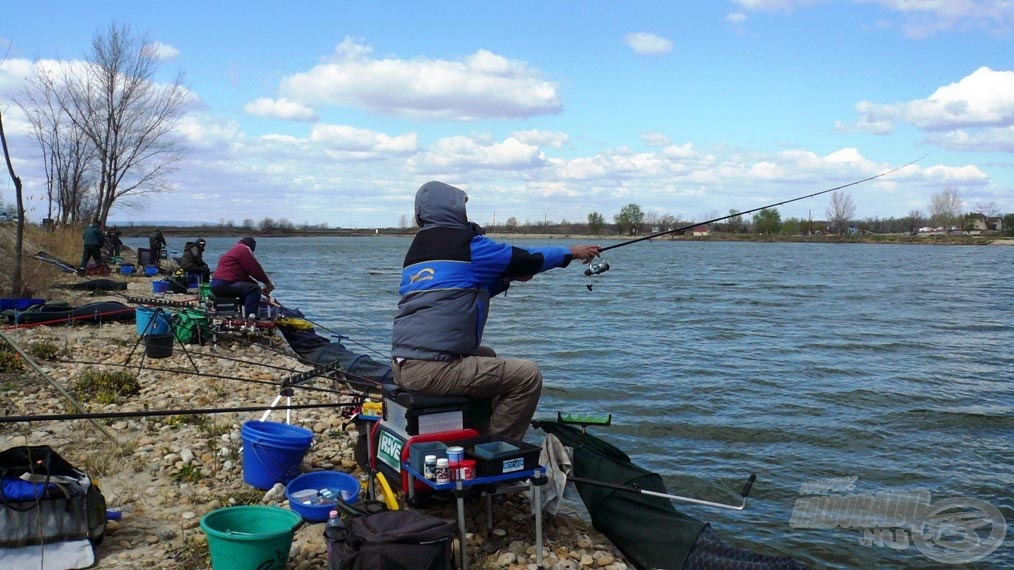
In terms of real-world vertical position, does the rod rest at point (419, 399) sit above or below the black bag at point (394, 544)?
above

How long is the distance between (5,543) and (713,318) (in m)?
17.8

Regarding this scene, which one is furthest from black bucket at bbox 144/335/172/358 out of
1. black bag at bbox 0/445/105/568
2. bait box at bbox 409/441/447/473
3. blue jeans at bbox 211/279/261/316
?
bait box at bbox 409/441/447/473

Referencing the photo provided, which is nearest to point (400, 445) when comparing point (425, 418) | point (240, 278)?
point (425, 418)

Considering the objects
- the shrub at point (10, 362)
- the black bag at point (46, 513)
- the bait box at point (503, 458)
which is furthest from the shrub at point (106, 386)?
the bait box at point (503, 458)

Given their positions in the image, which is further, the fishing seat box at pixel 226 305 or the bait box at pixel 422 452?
the fishing seat box at pixel 226 305

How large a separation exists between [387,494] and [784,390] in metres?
7.78

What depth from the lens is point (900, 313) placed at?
2130cm

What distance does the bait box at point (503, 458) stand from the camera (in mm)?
4014

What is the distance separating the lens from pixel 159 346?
945 centimetres

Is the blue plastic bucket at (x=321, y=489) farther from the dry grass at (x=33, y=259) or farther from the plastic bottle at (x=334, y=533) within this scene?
the dry grass at (x=33, y=259)

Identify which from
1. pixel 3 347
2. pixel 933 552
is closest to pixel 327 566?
pixel 933 552

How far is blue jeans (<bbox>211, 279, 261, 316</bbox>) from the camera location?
1157 cm

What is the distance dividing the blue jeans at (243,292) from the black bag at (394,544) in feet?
27.9

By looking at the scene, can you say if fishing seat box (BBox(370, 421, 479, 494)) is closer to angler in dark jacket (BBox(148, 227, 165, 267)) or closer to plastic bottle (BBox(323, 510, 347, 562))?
plastic bottle (BBox(323, 510, 347, 562))
